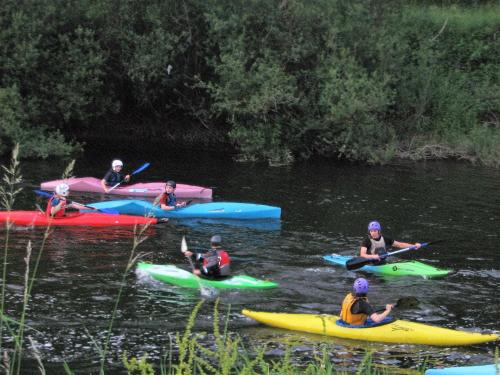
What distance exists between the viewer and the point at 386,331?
10492mm

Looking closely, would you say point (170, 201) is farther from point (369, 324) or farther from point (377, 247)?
point (369, 324)

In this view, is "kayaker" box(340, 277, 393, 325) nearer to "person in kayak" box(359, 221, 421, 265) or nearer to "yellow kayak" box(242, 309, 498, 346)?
"yellow kayak" box(242, 309, 498, 346)

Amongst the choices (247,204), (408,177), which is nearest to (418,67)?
(408,177)

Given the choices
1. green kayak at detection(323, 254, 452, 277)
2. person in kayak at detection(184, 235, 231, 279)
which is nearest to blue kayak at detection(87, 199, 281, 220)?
green kayak at detection(323, 254, 452, 277)

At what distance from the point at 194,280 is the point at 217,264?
1.64ft

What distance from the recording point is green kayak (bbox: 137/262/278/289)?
1249 cm

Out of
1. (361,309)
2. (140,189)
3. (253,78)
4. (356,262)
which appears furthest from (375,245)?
(253,78)

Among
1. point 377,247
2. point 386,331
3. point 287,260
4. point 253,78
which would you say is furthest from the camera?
point 253,78

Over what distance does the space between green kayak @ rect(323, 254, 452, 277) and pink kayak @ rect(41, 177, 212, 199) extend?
20.3ft

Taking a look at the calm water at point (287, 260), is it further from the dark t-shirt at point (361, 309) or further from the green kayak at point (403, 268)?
the dark t-shirt at point (361, 309)

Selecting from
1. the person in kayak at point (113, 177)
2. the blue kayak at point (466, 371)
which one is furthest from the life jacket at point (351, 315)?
the person in kayak at point (113, 177)

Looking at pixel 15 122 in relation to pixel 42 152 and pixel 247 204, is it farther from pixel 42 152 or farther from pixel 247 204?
pixel 247 204

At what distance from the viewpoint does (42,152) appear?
2391 centimetres

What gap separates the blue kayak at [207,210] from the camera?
17.5 m
